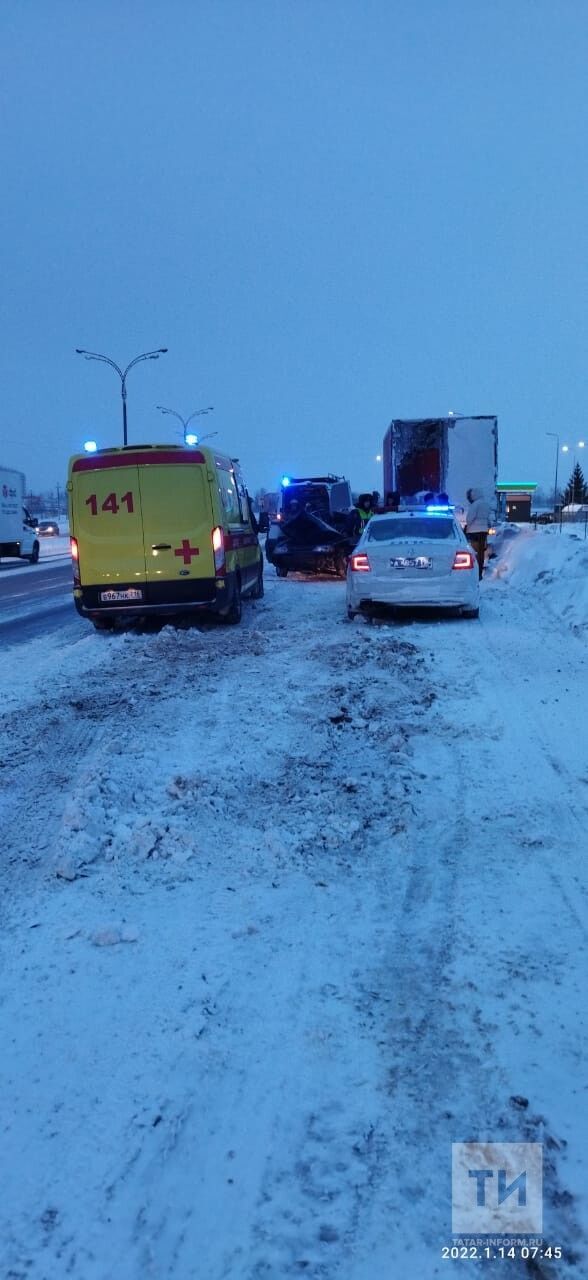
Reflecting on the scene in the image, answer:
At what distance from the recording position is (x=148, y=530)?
1051 cm

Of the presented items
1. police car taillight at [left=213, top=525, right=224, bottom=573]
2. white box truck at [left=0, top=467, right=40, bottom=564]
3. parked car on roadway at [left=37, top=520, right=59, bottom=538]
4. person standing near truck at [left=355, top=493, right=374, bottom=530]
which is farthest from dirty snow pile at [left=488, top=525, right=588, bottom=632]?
parked car on roadway at [left=37, top=520, right=59, bottom=538]

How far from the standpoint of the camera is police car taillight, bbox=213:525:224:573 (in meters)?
10.5

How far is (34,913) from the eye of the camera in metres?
3.63

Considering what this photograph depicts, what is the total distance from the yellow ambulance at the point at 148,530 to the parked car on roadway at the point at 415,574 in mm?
1798

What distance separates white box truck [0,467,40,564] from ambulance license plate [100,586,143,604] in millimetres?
22068

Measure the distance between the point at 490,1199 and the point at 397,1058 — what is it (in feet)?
1.71

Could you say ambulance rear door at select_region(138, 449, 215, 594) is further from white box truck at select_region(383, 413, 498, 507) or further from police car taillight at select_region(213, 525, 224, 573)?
white box truck at select_region(383, 413, 498, 507)

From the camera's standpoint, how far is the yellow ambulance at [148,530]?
1051 cm

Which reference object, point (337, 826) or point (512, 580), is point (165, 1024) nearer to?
point (337, 826)

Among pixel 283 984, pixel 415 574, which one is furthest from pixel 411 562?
pixel 283 984

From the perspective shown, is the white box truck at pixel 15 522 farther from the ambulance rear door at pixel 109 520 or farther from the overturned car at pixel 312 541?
the ambulance rear door at pixel 109 520

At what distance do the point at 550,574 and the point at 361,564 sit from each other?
218 inches

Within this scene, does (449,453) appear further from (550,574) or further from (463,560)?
(463,560)
